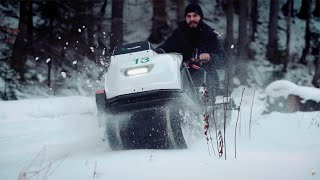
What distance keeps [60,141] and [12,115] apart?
6.13ft

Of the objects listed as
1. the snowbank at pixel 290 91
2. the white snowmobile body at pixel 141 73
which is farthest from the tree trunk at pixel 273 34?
the white snowmobile body at pixel 141 73

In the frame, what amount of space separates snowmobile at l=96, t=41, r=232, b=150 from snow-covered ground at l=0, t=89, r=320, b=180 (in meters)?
0.21

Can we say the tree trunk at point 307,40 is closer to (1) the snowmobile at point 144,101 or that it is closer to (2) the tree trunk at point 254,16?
(2) the tree trunk at point 254,16

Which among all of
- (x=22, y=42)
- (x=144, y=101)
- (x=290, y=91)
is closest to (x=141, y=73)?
(x=144, y=101)

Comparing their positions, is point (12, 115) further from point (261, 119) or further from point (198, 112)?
point (261, 119)

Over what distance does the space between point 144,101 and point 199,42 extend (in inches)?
85.5

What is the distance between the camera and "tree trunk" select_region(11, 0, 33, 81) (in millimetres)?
13633

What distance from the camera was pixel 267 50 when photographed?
19.7m

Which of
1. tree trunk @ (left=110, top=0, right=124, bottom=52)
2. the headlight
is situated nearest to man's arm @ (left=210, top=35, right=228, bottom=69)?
the headlight

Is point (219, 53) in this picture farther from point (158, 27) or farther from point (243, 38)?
point (158, 27)

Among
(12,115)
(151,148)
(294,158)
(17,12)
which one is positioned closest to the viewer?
(294,158)

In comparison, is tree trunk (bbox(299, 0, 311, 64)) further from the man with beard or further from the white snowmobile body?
the white snowmobile body

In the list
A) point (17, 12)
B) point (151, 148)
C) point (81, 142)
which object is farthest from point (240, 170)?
point (17, 12)

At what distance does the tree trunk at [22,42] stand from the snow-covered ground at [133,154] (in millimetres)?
6829
